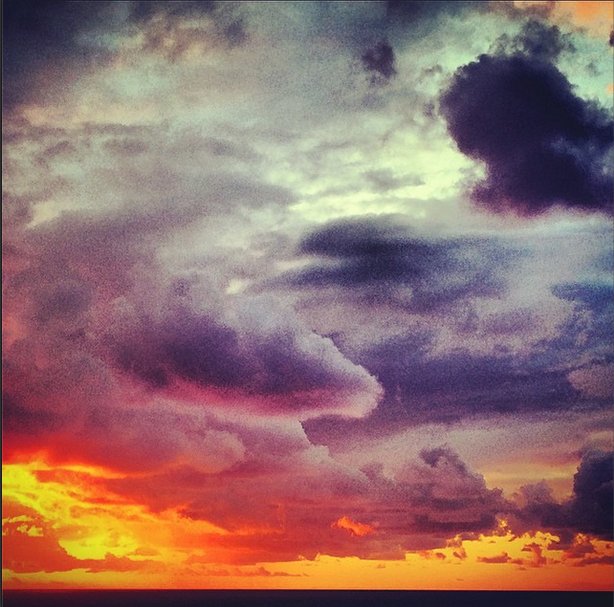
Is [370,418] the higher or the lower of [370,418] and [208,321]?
the lower

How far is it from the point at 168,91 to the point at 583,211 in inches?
211

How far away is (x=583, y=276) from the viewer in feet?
34.8

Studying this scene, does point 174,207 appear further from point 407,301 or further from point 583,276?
point 583,276

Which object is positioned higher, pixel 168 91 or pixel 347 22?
pixel 347 22

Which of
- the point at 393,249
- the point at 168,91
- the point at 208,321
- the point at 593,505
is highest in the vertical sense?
the point at 168,91

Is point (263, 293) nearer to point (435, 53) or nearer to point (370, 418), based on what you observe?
point (370, 418)

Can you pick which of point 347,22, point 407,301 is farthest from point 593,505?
point 347,22

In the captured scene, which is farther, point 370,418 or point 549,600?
point 549,600

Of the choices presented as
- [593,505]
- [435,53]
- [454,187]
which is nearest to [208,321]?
[454,187]

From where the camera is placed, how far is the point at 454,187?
10.7m

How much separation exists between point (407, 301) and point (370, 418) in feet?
5.05

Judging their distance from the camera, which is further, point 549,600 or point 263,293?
point 549,600

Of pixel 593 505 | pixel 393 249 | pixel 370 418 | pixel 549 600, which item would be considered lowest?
pixel 549 600

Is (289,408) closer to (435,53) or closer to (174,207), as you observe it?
(174,207)
